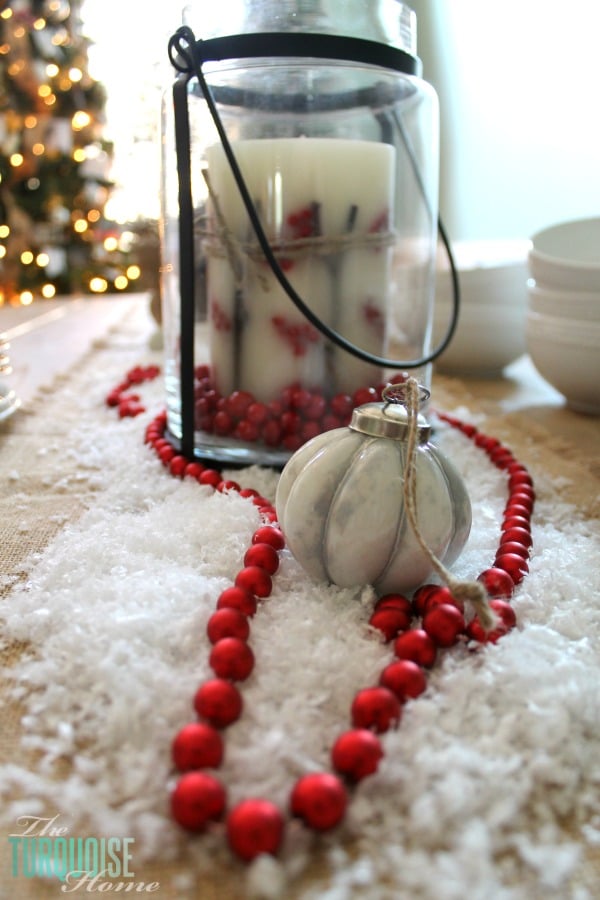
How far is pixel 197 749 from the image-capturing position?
0.34 metres

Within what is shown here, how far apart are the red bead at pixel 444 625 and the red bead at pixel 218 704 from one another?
0.13m

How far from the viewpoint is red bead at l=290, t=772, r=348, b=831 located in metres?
0.31

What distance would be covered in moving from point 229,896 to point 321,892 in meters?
0.04

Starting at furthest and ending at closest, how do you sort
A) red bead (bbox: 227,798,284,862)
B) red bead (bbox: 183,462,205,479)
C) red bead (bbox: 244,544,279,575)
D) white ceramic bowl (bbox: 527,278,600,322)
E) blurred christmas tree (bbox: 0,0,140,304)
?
blurred christmas tree (bbox: 0,0,140,304) < white ceramic bowl (bbox: 527,278,600,322) < red bead (bbox: 183,462,205,479) < red bead (bbox: 244,544,279,575) < red bead (bbox: 227,798,284,862)

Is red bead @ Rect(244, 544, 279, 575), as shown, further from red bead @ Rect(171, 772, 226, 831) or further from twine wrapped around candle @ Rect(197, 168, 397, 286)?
twine wrapped around candle @ Rect(197, 168, 397, 286)

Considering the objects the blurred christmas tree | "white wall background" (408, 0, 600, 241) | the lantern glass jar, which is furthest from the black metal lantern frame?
the blurred christmas tree

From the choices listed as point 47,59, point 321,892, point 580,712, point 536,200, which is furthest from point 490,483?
point 47,59

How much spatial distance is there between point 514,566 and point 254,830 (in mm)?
286

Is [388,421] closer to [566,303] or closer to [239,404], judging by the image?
[239,404]

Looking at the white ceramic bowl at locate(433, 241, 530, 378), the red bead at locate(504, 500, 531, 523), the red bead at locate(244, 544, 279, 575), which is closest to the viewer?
the red bead at locate(244, 544, 279, 575)

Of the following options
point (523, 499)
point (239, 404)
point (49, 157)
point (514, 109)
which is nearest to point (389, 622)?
point (523, 499)

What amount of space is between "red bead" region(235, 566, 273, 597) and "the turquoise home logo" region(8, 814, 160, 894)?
0.62ft

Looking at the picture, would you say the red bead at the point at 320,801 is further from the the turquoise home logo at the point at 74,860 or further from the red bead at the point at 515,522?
the red bead at the point at 515,522

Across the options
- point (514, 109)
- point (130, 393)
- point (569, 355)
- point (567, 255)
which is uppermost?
point (514, 109)
